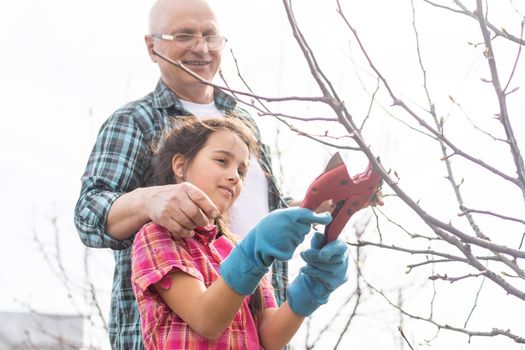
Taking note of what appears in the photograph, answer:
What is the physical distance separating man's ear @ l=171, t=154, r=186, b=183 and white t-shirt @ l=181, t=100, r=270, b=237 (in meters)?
0.33

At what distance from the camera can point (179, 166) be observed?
8.52 feet

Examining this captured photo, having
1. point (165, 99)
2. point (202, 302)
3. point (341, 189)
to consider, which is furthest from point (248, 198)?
point (341, 189)

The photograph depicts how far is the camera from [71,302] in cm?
693

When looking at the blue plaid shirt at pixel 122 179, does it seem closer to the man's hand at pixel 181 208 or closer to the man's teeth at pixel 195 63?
the man's teeth at pixel 195 63

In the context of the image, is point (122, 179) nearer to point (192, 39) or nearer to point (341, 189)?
point (192, 39)

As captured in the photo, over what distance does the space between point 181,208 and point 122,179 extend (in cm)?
58

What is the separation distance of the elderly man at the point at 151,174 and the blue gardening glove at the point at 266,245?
0.45 feet

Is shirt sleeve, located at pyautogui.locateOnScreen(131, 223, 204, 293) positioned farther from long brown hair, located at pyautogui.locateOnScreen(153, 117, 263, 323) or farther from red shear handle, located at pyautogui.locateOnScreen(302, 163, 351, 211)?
red shear handle, located at pyautogui.locateOnScreen(302, 163, 351, 211)

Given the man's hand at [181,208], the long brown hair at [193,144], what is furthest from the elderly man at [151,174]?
the long brown hair at [193,144]

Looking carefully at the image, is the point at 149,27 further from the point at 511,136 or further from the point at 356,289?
the point at 356,289

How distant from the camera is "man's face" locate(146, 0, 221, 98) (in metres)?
3.10

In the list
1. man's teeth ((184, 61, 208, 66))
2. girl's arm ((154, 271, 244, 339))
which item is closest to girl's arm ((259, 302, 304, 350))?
girl's arm ((154, 271, 244, 339))

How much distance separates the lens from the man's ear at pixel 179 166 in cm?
259

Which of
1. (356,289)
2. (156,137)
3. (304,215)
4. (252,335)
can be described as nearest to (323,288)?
(252,335)
